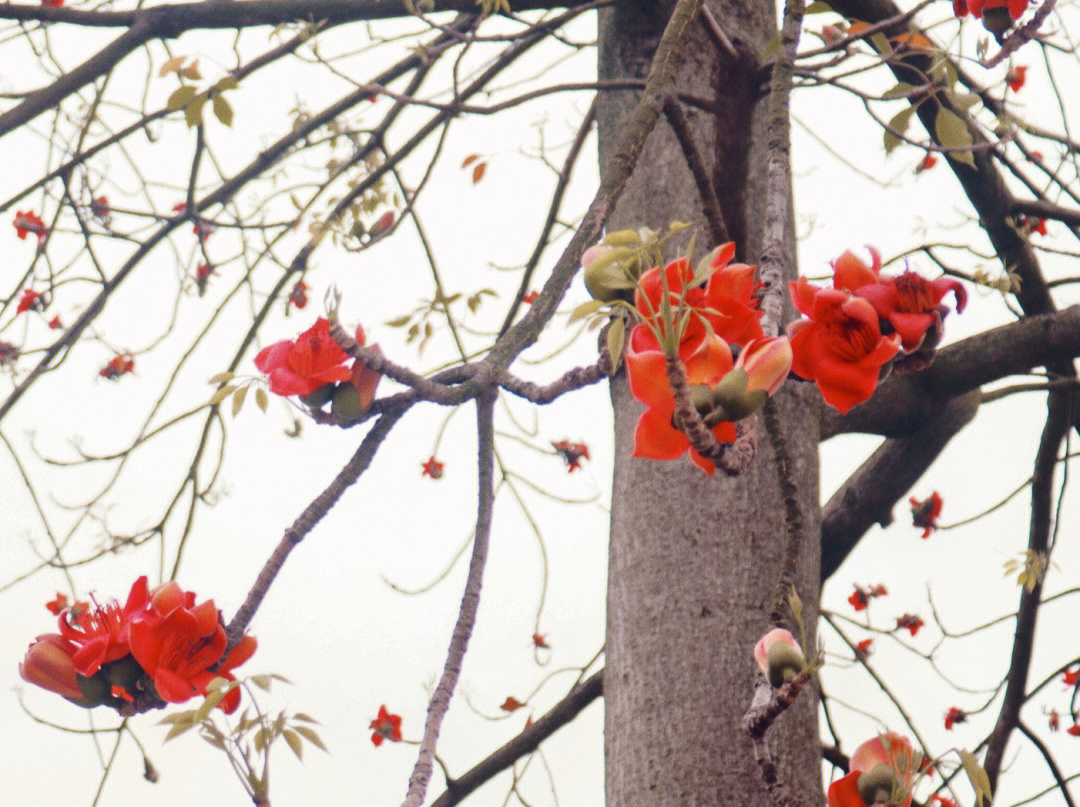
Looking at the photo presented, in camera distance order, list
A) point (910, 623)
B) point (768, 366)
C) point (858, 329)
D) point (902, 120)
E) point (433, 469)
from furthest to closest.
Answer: point (910, 623) < point (433, 469) < point (902, 120) < point (858, 329) < point (768, 366)

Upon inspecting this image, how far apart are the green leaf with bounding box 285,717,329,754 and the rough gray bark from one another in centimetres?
62

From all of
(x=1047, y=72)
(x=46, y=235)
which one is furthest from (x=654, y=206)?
(x=46, y=235)

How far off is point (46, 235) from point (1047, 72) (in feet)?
6.61

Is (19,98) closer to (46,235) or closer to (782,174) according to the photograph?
(46,235)

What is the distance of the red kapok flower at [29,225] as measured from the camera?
2.16 meters

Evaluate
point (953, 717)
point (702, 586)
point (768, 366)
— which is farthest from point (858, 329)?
point (953, 717)

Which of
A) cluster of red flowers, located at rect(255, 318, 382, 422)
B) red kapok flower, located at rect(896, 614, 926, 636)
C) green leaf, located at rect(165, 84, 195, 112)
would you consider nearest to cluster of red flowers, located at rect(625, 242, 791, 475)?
cluster of red flowers, located at rect(255, 318, 382, 422)

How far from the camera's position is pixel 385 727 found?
8.72 feet

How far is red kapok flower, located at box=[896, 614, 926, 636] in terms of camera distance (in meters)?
2.98

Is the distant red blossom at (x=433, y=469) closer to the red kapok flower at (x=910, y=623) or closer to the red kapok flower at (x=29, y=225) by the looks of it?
the red kapok flower at (x=29, y=225)

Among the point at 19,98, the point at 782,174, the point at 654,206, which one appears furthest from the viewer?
the point at 19,98

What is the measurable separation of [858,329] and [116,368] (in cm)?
242

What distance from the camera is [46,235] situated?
209 centimetres

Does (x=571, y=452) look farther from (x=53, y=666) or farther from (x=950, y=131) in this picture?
(x=53, y=666)
